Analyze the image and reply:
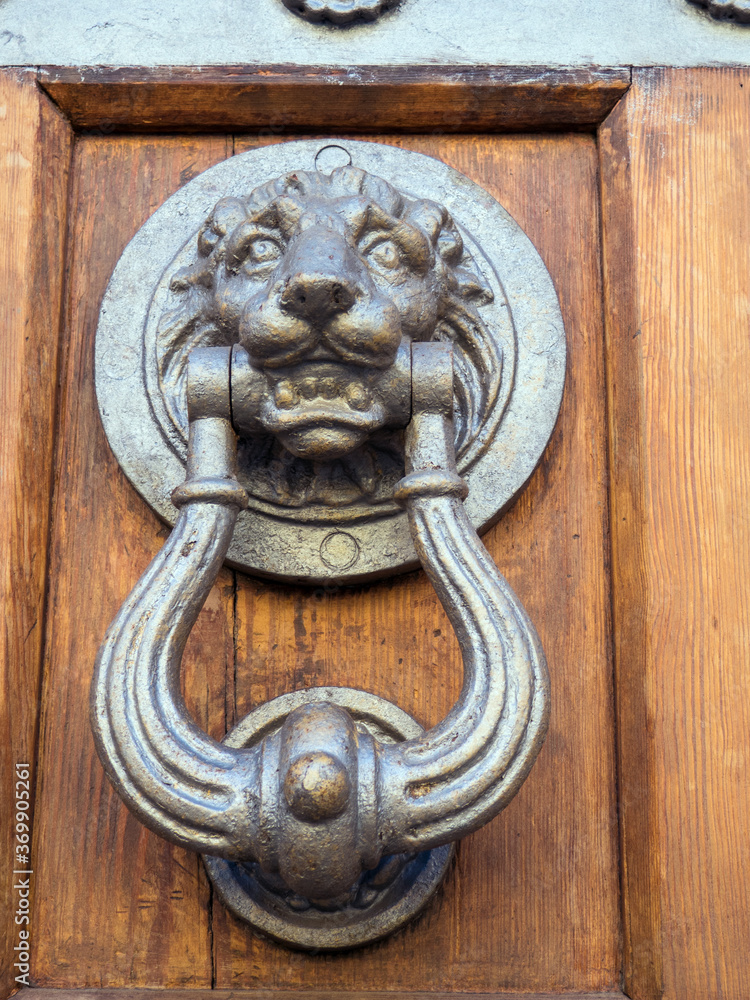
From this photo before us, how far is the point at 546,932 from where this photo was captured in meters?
0.80

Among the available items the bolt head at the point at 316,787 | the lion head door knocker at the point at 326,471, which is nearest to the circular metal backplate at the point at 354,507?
the lion head door knocker at the point at 326,471

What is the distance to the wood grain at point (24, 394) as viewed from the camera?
0.80 meters

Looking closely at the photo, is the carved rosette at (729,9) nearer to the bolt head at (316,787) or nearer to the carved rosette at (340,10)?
the carved rosette at (340,10)

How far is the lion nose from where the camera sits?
2.24ft

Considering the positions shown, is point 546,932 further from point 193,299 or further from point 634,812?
point 193,299

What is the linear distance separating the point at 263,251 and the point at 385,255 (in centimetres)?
10

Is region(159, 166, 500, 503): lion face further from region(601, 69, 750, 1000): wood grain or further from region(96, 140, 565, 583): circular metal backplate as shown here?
region(601, 69, 750, 1000): wood grain

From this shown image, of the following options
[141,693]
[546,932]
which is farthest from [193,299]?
[546,932]

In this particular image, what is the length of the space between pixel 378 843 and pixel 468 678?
124 mm

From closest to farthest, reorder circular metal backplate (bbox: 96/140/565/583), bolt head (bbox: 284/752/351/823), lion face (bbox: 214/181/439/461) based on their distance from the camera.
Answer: bolt head (bbox: 284/752/351/823)
lion face (bbox: 214/181/439/461)
circular metal backplate (bbox: 96/140/565/583)

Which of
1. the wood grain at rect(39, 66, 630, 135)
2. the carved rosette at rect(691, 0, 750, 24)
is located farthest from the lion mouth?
the carved rosette at rect(691, 0, 750, 24)

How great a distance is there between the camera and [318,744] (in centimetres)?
62

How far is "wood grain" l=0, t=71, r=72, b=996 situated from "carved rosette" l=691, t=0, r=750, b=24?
24.3 inches

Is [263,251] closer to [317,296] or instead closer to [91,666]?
[317,296]
